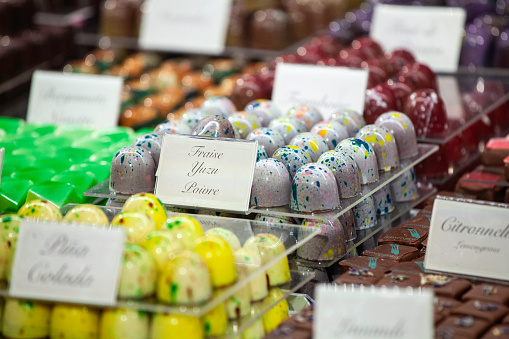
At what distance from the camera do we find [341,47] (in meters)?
3.74

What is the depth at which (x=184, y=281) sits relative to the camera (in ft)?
5.07

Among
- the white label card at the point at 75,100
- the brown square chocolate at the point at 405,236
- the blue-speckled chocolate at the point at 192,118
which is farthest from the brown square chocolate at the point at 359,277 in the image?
the white label card at the point at 75,100

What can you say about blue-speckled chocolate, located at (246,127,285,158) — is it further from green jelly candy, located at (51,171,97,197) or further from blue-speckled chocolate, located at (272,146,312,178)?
green jelly candy, located at (51,171,97,197)

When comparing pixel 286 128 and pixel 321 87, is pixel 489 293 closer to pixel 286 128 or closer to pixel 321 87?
pixel 286 128

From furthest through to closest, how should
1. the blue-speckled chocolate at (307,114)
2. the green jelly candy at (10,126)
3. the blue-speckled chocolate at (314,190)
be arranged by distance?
the green jelly candy at (10,126) < the blue-speckled chocolate at (307,114) < the blue-speckled chocolate at (314,190)

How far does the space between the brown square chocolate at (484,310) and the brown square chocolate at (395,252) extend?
0.33m

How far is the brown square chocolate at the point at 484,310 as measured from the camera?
1637 mm

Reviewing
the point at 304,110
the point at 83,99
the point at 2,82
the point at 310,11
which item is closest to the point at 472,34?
the point at 310,11

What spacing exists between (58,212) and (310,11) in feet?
9.57

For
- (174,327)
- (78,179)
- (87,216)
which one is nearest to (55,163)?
(78,179)

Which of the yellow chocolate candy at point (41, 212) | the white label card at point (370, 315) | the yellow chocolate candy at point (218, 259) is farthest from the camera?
the yellow chocolate candy at point (41, 212)

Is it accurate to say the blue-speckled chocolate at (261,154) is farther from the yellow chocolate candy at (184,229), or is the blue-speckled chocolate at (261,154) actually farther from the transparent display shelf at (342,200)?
the yellow chocolate candy at (184,229)

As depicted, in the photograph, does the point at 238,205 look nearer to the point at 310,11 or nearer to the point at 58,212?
the point at 58,212

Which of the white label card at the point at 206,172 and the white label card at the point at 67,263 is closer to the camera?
the white label card at the point at 67,263
